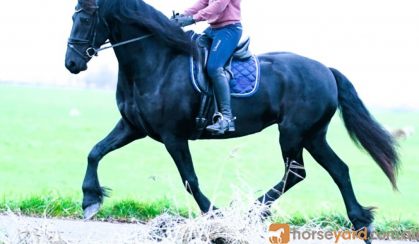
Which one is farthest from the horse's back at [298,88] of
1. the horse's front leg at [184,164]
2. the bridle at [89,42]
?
the bridle at [89,42]

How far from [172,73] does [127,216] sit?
192 centimetres

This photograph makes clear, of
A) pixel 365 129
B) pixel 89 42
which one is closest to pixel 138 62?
pixel 89 42

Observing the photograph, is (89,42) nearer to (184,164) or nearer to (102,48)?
(102,48)

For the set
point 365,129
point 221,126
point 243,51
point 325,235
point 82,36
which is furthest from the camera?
point 365,129

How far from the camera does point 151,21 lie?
7059 millimetres

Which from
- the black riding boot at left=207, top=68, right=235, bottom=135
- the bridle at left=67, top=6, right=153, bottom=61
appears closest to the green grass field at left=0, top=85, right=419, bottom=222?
the black riding boot at left=207, top=68, right=235, bottom=135

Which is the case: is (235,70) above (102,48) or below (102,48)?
below

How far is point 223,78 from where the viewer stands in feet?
23.0

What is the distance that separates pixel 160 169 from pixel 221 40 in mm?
13782

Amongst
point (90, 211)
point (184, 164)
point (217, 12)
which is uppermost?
point (217, 12)

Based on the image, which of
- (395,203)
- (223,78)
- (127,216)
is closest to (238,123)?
(223,78)

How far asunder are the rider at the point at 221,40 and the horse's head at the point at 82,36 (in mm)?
864

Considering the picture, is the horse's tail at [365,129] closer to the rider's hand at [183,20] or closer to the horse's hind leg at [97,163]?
the rider's hand at [183,20]

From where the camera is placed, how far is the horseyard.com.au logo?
500 centimetres
